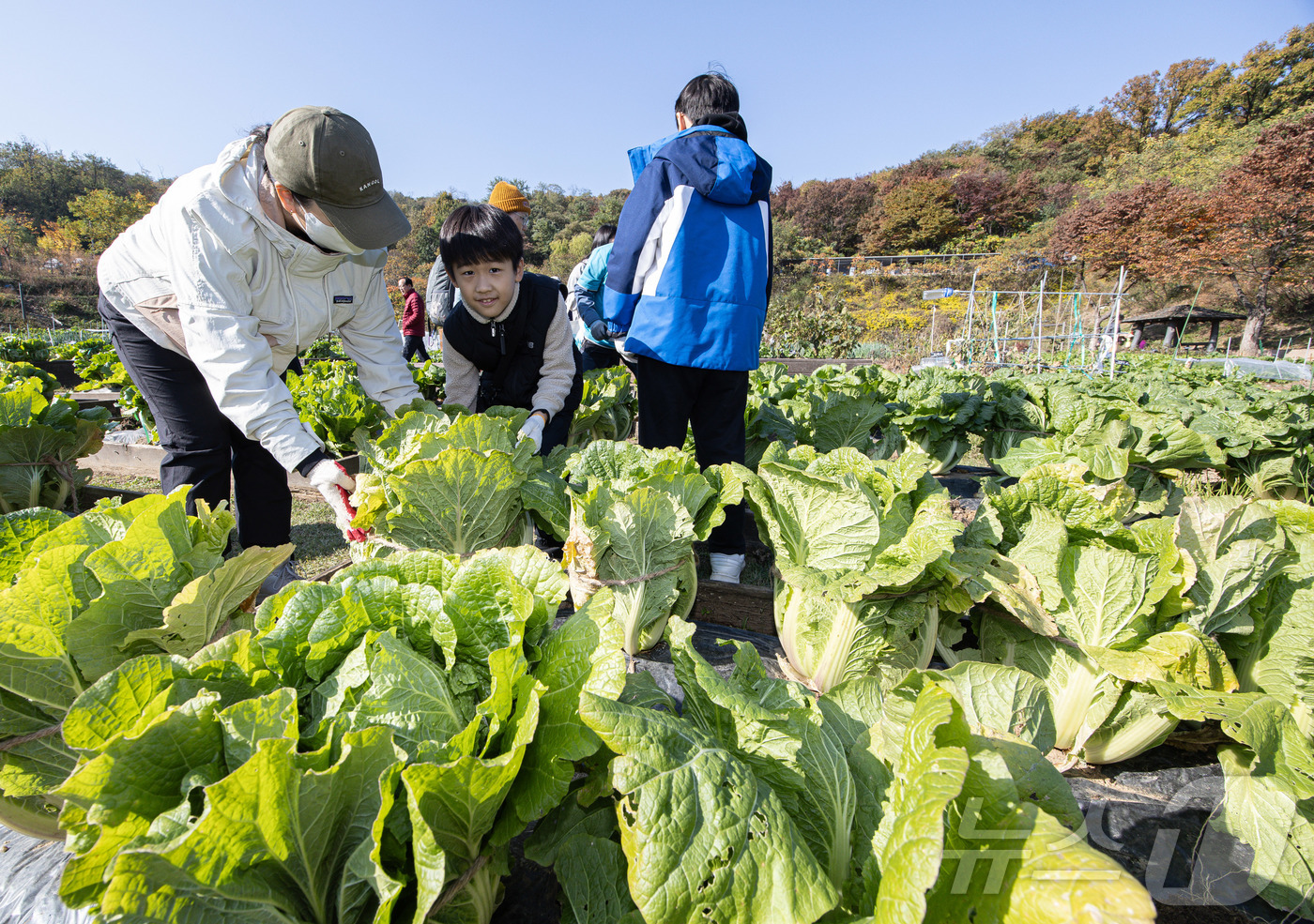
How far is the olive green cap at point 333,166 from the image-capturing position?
2.17m

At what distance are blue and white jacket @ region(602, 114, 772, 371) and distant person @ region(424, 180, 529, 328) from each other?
6.86ft

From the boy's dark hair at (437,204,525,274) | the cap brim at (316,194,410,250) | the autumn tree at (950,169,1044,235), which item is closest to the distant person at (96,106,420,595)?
the cap brim at (316,194,410,250)

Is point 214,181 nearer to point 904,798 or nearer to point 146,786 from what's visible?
point 146,786

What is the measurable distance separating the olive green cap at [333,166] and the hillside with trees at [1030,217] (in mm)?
16917

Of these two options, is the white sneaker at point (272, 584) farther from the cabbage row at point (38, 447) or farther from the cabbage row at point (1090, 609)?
A: the cabbage row at point (38, 447)

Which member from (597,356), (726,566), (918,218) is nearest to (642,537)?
(726,566)

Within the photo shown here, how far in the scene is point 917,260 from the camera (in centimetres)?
3678

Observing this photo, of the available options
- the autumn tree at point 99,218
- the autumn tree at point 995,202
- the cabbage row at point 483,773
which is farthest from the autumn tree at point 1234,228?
the autumn tree at point 99,218

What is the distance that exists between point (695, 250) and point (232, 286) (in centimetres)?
209

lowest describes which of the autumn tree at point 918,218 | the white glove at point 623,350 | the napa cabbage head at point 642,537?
the napa cabbage head at point 642,537

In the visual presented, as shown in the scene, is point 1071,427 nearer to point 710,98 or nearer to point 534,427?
point 710,98

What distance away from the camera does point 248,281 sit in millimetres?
2465

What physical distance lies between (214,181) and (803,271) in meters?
37.4

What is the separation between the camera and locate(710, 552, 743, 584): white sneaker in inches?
118
